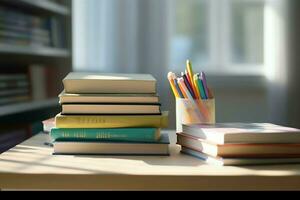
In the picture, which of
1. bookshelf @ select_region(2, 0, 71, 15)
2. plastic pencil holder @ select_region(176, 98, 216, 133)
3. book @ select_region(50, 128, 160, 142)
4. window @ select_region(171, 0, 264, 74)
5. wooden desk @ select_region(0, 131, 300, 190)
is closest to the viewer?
wooden desk @ select_region(0, 131, 300, 190)

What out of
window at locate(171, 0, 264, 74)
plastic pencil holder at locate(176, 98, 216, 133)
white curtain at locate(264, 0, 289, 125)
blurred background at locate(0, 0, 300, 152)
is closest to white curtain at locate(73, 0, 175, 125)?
blurred background at locate(0, 0, 300, 152)

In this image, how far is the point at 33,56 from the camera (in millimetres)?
2500

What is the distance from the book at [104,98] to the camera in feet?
2.85

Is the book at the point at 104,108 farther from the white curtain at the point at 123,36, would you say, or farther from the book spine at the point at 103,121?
the white curtain at the point at 123,36

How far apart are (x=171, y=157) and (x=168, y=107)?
1.57 meters

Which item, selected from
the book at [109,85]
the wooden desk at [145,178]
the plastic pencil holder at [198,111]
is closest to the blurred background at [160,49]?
the plastic pencil holder at [198,111]

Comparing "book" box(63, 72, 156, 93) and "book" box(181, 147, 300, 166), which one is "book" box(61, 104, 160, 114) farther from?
"book" box(181, 147, 300, 166)

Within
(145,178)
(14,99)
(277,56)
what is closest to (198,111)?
(145,178)

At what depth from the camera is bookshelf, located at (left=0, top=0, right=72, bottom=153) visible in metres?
2.07

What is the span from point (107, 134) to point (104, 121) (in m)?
0.02

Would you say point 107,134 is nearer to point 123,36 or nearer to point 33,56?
point 123,36

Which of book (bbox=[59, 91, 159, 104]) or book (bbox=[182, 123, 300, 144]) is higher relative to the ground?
book (bbox=[59, 91, 159, 104])

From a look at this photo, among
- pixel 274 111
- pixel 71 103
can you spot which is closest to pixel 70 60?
pixel 274 111

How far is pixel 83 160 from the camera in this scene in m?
0.82
